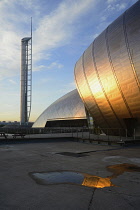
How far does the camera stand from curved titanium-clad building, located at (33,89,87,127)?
40.2m

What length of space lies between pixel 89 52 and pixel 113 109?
6338mm

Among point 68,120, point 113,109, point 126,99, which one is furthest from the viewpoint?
point 68,120

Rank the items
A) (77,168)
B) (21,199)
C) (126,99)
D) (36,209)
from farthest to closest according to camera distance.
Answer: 1. (126,99)
2. (77,168)
3. (21,199)
4. (36,209)

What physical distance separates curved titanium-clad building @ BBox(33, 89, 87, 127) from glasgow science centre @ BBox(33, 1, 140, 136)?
19745 mm

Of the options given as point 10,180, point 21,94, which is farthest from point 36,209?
point 21,94

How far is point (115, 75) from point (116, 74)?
124mm

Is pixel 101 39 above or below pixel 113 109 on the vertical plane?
above

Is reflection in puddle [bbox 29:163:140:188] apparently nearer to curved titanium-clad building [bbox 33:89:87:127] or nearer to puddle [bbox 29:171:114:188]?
puddle [bbox 29:171:114:188]

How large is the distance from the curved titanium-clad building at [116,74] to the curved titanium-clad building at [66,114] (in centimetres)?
2054

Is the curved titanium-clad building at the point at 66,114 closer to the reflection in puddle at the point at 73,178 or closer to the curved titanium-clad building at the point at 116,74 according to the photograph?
the curved titanium-clad building at the point at 116,74

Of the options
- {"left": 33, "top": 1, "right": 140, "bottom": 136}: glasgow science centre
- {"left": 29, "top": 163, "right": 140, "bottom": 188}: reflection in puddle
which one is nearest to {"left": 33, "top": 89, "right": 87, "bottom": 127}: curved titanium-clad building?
{"left": 33, "top": 1, "right": 140, "bottom": 136}: glasgow science centre

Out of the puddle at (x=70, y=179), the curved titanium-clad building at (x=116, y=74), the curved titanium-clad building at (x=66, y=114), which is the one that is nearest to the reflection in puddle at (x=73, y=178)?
the puddle at (x=70, y=179)

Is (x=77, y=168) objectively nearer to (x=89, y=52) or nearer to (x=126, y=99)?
(x=126, y=99)

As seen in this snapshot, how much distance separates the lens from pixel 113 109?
16656 millimetres
